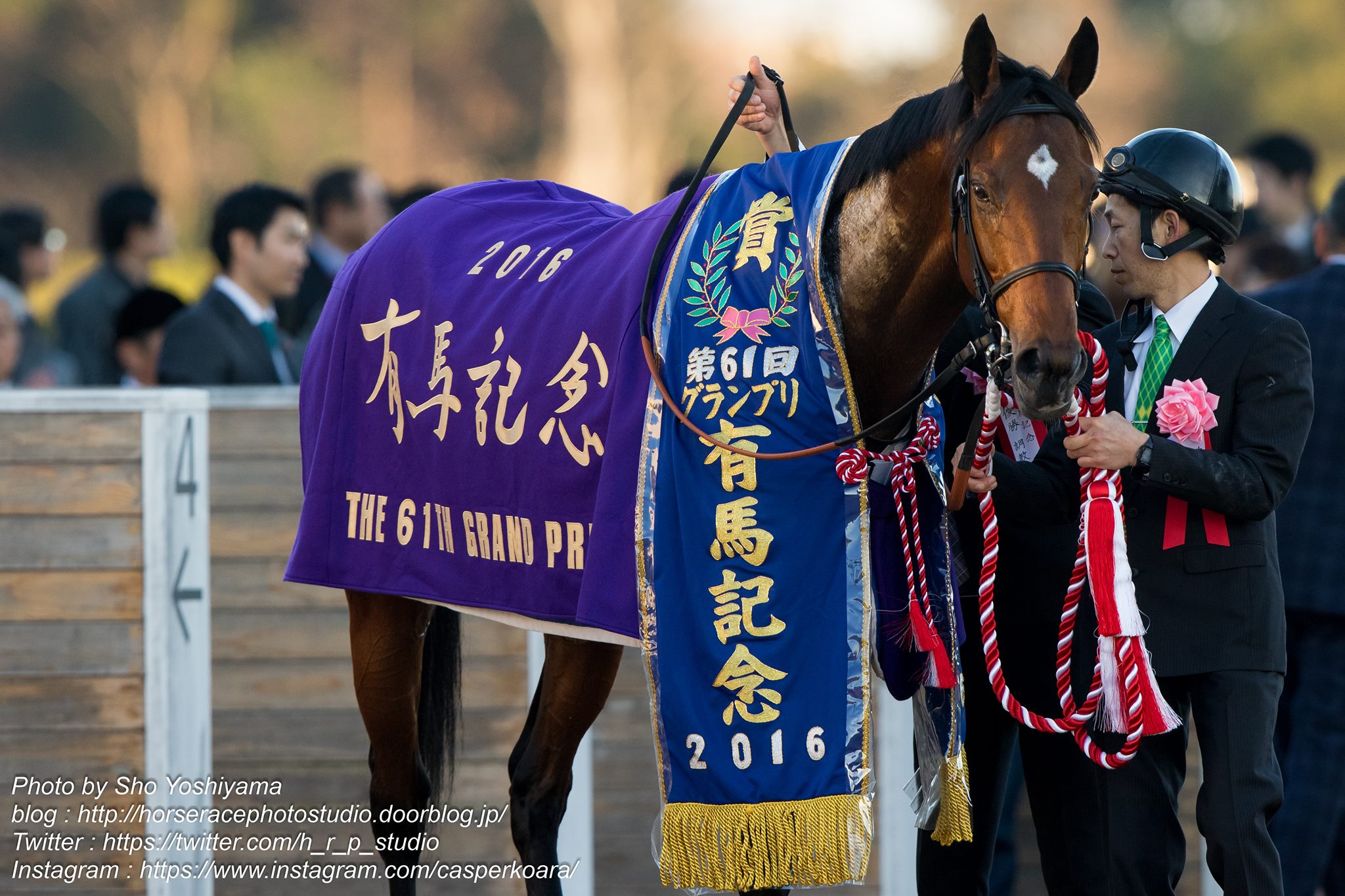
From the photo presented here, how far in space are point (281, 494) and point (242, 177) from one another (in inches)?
764

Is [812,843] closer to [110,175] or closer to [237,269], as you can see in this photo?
[237,269]

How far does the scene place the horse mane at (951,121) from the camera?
2682 mm

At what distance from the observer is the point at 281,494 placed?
453 centimetres

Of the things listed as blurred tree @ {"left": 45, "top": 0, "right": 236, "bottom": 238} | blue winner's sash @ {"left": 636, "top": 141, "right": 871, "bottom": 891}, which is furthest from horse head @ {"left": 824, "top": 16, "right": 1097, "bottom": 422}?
blurred tree @ {"left": 45, "top": 0, "right": 236, "bottom": 238}

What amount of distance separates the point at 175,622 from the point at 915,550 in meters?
2.22

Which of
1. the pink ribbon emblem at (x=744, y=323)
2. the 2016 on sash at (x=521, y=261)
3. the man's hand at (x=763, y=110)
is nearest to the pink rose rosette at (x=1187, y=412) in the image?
the pink ribbon emblem at (x=744, y=323)

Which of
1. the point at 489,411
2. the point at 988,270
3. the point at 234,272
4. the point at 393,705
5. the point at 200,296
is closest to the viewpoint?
the point at 988,270

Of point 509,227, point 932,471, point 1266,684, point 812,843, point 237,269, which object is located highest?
point 237,269

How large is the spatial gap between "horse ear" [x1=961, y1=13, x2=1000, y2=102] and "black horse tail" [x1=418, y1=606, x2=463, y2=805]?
2017 millimetres

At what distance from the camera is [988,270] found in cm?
265

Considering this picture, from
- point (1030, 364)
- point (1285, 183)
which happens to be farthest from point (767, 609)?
point (1285, 183)

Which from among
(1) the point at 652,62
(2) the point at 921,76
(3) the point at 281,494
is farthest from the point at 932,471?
(1) the point at 652,62

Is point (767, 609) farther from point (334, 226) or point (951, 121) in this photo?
point (334, 226)

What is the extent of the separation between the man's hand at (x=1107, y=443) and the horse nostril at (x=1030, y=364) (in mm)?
411
